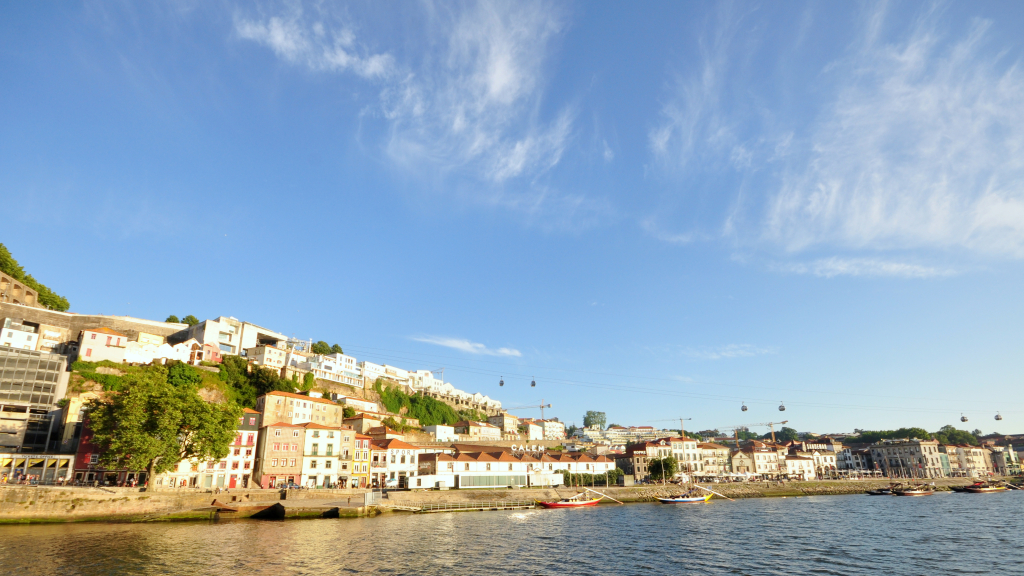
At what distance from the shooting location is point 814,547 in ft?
131

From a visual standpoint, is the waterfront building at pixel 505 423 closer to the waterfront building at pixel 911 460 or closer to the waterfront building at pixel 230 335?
the waterfront building at pixel 230 335

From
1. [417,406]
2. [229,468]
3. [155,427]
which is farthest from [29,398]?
[417,406]

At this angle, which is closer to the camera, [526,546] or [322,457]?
[526,546]

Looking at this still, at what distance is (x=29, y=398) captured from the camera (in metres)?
62.8

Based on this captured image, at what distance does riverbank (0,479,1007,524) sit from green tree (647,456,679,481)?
109ft

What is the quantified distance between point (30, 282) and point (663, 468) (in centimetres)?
11509

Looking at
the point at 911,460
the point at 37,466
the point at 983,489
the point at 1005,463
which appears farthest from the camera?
the point at 1005,463

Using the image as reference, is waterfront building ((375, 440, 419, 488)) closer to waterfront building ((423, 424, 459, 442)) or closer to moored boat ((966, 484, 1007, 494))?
waterfront building ((423, 424, 459, 442))

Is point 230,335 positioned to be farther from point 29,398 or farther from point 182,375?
point 29,398

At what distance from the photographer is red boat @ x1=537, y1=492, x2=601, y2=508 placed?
75.9 m

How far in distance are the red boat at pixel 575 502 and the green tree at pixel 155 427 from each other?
4180cm

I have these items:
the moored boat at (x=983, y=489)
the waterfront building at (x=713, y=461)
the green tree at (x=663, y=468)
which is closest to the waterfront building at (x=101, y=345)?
the green tree at (x=663, y=468)

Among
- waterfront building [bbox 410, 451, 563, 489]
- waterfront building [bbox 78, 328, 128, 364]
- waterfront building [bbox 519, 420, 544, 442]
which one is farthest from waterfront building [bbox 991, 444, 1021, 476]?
waterfront building [bbox 78, 328, 128, 364]

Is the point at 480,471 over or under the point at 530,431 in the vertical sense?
under
